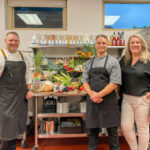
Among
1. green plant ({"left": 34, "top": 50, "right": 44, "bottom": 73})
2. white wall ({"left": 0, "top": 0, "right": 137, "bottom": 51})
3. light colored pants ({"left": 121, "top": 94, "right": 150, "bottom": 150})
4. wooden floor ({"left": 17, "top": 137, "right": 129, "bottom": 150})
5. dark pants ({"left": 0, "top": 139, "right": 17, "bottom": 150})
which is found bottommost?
wooden floor ({"left": 17, "top": 137, "right": 129, "bottom": 150})

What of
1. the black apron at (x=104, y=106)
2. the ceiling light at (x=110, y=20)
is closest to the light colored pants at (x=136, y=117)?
the black apron at (x=104, y=106)

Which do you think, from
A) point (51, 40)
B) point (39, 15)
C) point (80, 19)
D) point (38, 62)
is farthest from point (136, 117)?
point (39, 15)

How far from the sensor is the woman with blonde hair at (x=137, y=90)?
1747 mm

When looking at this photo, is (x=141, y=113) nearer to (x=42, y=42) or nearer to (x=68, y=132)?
(x=68, y=132)

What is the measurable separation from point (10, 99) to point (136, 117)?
1476 mm

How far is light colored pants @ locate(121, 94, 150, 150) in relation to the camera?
5.74 feet

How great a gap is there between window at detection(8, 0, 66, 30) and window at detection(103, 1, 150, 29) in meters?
0.96

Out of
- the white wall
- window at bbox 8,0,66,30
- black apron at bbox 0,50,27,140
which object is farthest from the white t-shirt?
window at bbox 8,0,66,30

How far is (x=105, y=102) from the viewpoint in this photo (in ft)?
5.99

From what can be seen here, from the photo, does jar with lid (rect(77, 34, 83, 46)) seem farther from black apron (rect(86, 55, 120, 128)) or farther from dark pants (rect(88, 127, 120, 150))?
dark pants (rect(88, 127, 120, 150))

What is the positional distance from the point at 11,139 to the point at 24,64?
89 centimetres

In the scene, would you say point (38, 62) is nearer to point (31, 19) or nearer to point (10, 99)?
point (10, 99)

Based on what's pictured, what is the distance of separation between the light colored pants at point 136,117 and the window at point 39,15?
2138mm

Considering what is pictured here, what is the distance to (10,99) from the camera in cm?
178
